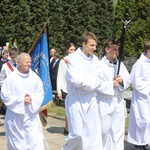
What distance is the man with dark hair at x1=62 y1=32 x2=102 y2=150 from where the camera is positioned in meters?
6.31

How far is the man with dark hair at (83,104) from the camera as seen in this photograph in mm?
6312

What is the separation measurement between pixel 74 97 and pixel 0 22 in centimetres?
2280

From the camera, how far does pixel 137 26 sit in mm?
30594

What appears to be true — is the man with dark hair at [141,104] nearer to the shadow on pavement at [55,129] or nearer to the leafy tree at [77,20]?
the shadow on pavement at [55,129]

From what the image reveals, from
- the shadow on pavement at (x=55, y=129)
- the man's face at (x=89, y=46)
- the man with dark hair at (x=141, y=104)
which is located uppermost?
the man's face at (x=89, y=46)

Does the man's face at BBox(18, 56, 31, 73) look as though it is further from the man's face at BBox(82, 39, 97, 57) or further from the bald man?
the man's face at BBox(82, 39, 97, 57)

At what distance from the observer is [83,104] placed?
→ 20.9ft

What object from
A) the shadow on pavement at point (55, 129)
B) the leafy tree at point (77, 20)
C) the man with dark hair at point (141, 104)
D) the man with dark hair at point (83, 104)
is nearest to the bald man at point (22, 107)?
the man with dark hair at point (83, 104)

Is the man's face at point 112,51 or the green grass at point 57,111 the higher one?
the man's face at point 112,51

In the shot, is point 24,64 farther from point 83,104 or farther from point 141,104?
point 141,104

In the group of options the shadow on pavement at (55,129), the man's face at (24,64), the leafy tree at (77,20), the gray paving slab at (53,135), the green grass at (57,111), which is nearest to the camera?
the man's face at (24,64)

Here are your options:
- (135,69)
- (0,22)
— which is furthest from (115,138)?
(0,22)

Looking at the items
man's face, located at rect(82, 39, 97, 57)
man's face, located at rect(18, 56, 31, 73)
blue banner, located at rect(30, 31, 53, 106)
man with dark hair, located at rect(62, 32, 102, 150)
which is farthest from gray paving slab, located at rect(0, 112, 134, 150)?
man's face, located at rect(82, 39, 97, 57)

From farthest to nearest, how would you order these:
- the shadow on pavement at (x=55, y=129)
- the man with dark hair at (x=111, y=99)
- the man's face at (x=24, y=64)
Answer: the shadow on pavement at (x=55, y=129) → the man with dark hair at (x=111, y=99) → the man's face at (x=24, y=64)
